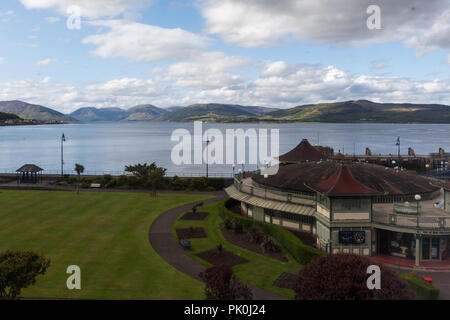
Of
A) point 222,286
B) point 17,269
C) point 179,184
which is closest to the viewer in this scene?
point 222,286

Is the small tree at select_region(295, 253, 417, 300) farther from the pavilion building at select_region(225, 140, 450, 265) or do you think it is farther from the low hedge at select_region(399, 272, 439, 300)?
the pavilion building at select_region(225, 140, 450, 265)

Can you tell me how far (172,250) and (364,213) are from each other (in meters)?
17.3

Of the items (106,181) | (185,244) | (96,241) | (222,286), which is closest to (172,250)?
(185,244)

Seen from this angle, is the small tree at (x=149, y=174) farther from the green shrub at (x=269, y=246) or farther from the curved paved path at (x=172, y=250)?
the green shrub at (x=269, y=246)

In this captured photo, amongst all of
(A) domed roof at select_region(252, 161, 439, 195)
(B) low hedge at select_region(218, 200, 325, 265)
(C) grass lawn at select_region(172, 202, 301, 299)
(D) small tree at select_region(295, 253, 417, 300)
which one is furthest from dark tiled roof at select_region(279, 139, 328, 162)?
(D) small tree at select_region(295, 253, 417, 300)

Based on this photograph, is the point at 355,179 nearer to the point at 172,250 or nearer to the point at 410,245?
the point at 410,245

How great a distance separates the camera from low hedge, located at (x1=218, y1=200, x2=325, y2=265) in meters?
28.0

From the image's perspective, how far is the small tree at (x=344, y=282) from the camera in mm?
16609

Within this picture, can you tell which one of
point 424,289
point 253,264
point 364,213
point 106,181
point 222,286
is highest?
point 364,213

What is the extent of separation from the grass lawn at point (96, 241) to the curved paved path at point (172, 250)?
78 centimetres

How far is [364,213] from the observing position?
29.8m

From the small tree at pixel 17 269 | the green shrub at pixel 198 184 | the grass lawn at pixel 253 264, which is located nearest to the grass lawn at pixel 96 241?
the grass lawn at pixel 253 264

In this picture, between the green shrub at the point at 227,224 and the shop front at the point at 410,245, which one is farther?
the green shrub at the point at 227,224
